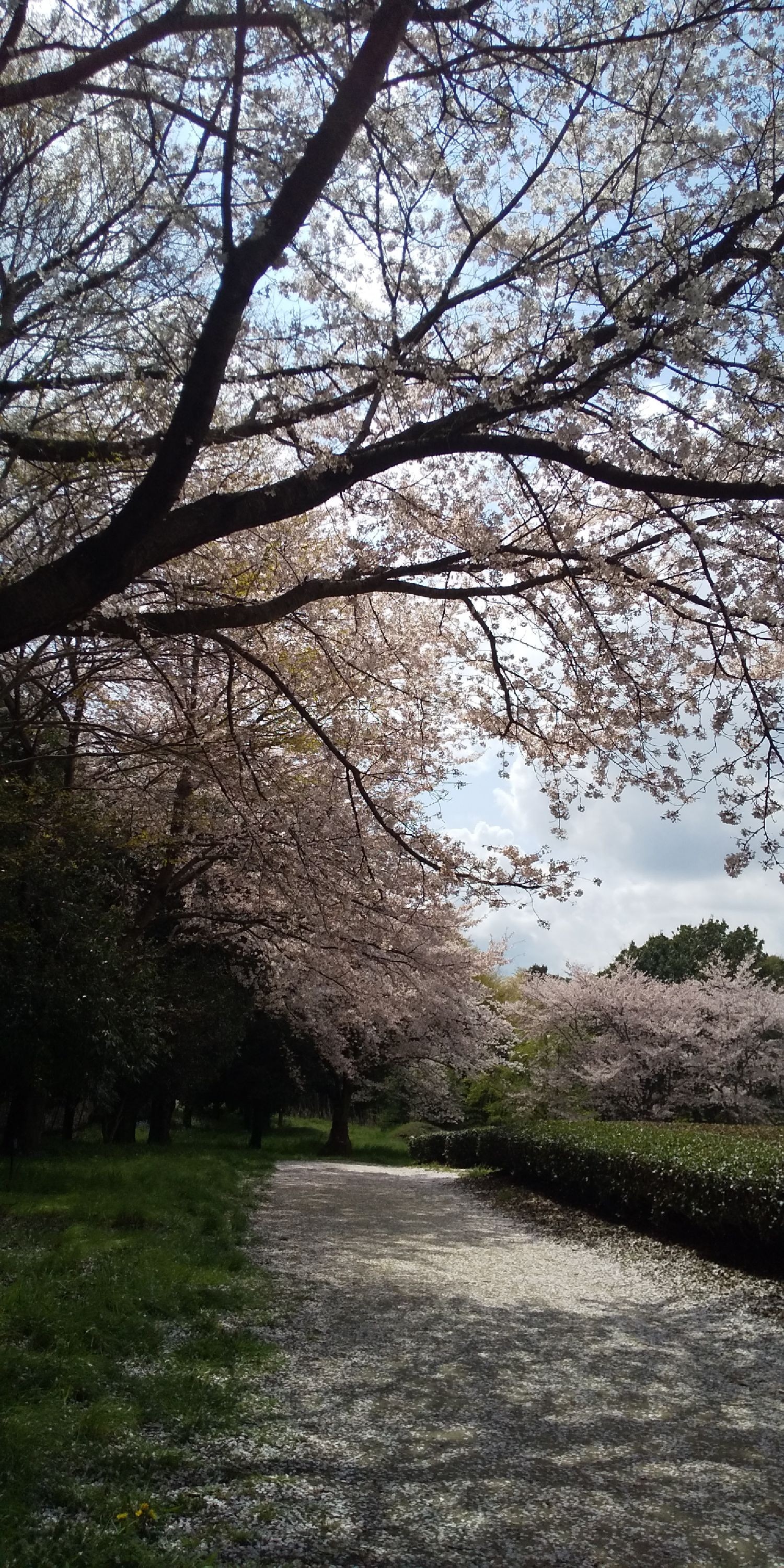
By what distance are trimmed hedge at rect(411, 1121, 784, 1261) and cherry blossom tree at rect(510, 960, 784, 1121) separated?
19.8ft

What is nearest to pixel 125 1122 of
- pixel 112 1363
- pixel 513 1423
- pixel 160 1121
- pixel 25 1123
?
pixel 160 1121

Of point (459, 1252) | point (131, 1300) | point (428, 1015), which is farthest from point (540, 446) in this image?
point (428, 1015)

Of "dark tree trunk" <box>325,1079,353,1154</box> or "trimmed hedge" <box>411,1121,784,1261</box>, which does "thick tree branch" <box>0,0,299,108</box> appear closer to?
"trimmed hedge" <box>411,1121,784,1261</box>

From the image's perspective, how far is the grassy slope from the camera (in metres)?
2.24

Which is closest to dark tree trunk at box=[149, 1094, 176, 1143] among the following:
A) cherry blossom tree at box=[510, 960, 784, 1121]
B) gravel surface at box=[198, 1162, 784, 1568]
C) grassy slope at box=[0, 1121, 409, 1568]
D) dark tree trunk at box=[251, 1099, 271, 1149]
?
dark tree trunk at box=[251, 1099, 271, 1149]

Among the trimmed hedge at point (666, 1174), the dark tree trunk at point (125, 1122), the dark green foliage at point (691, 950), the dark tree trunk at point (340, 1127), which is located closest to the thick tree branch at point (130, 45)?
the trimmed hedge at point (666, 1174)

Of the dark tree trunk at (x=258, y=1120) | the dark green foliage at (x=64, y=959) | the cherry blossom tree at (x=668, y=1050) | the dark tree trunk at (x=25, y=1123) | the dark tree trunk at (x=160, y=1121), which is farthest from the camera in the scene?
the dark tree trunk at (x=258, y=1120)

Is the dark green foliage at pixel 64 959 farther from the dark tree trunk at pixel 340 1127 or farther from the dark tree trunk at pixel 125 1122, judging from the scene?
→ the dark tree trunk at pixel 340 1127

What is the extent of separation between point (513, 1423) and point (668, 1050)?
55.7ft

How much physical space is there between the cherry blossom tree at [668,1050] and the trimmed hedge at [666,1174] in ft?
19.8

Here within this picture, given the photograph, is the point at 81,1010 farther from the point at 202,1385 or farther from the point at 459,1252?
the point at 202,1385

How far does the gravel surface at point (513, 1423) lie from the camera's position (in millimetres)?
2289

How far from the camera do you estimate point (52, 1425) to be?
8.94ft

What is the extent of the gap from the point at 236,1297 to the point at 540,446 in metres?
4.23
